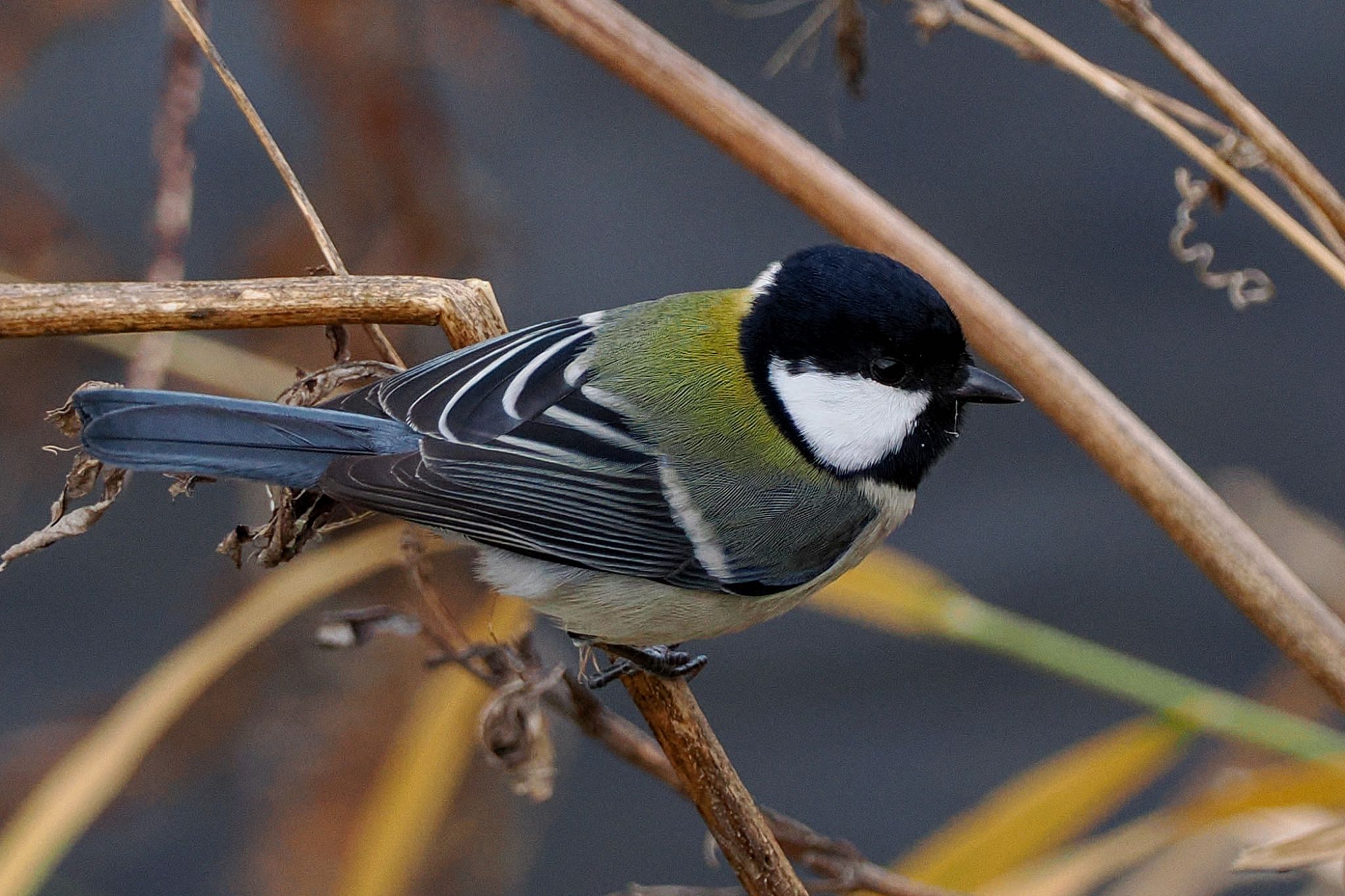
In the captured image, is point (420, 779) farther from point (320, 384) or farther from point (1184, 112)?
point (1184, 112)

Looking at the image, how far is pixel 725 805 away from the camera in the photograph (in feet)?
4.22

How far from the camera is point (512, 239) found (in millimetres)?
2895

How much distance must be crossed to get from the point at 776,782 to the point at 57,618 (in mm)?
1722

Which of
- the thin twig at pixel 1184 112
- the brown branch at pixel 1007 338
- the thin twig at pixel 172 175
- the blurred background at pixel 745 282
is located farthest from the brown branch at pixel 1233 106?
the blurred background at pixel 745 282

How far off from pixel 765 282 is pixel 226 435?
2.16 ft

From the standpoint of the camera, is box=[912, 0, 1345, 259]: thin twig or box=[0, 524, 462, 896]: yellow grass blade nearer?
box=[912, 0, 1345, 259]: thin twig

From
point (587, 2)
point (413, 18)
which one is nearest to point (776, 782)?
point (413, 18)

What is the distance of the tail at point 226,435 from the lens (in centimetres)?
123

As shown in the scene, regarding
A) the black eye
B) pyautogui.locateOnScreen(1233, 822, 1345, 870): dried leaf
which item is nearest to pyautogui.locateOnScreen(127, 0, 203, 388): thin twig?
the black eye

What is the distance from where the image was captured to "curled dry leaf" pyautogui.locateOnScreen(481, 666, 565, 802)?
125 centimetres

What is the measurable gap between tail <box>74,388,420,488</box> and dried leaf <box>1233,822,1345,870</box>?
89 centimetres

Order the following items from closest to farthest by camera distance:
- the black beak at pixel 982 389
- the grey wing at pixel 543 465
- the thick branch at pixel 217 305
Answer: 1. the thick branch at pixel 217 305
2. the grey wing at pixel 543 465
3. the black beak at pixel 982 389

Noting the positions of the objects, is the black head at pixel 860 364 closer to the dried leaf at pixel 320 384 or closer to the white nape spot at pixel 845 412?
the white nape spot at pixel 845 412

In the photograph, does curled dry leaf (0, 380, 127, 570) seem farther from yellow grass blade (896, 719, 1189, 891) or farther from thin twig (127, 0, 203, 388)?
yellow grass blade (896, 719, 1189, 891)
